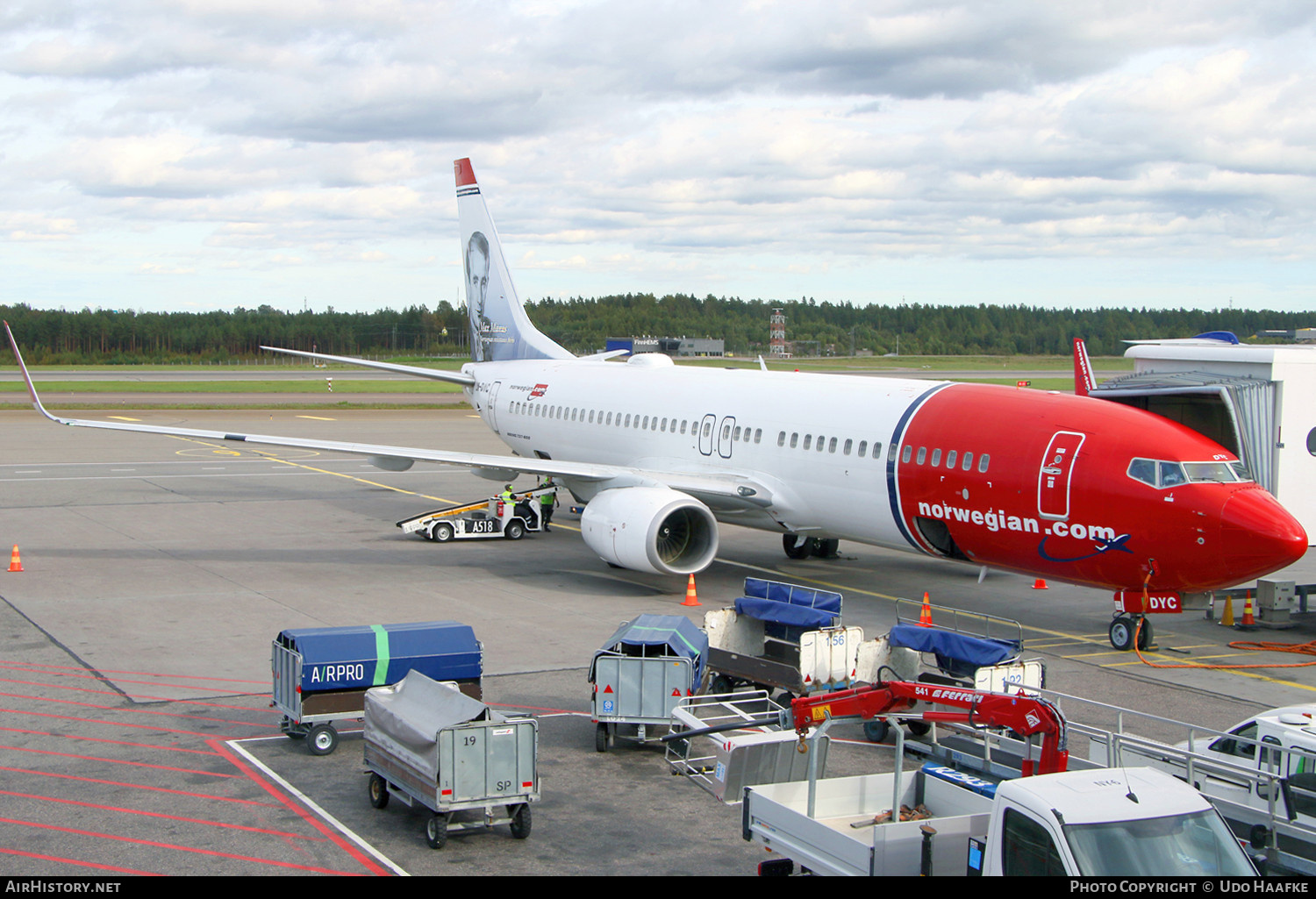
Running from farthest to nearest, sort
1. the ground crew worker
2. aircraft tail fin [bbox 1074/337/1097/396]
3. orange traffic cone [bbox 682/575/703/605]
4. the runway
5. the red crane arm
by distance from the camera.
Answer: the ground crew worker
aircraft tail fin [bbox 1074/337/1097/396]
orange traffic cone [bbox 682/575/703/605]
the runway
the red crane arm

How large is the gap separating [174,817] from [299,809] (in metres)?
1.25

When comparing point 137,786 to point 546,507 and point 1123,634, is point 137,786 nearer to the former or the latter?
point 1123,634

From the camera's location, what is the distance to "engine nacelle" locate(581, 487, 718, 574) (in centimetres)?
2405

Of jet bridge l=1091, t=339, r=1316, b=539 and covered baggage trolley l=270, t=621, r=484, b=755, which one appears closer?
covered baggage trolley l=270, t=621, r=484, b=755

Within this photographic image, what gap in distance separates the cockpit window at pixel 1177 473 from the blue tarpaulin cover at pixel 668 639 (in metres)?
8.09

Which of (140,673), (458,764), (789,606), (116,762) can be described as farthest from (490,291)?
(458,764)

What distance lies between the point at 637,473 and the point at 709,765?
1290 cm

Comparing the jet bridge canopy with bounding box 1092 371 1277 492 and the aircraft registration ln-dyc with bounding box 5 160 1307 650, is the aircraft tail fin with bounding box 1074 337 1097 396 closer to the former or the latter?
the jet bridge canopy with bounding box 1092 371 1277 492

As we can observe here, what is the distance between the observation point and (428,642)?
15.1 meters

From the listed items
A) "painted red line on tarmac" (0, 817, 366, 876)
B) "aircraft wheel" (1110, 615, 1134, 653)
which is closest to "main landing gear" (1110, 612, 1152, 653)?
"aircraft wheel" (1110, 615, 1134, 653)

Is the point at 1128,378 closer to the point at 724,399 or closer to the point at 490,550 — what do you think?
the point at 724,399

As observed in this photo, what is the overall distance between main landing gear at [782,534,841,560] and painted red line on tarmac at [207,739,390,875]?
16.4 m

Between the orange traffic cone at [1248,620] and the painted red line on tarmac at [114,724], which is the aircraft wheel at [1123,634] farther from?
the painted red line on tarmac at [114,724]

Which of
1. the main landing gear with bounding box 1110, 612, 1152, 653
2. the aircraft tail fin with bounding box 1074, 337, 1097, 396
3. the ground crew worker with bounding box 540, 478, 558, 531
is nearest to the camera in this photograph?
the main landing gear with bounding box 1110, 612, 1152, 653
